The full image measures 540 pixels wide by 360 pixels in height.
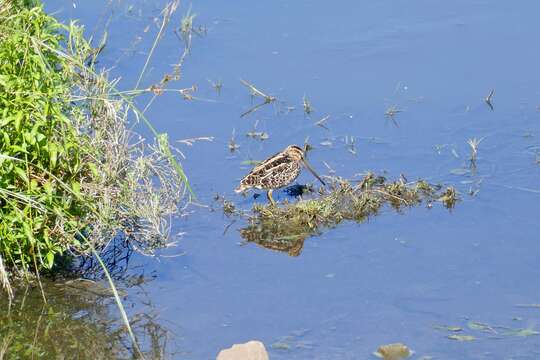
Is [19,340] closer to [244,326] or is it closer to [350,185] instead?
[244,326]

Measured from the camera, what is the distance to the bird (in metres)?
10.4

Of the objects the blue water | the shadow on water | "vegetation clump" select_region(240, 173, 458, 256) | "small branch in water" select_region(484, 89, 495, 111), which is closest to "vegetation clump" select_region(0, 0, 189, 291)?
the shadow on water

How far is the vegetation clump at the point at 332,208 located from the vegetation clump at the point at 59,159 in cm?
127

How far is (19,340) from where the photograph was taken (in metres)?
8.13

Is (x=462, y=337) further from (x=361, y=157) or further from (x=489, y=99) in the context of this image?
(x=489, y=99)

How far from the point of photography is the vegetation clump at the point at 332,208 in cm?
998

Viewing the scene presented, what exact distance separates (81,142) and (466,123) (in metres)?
4.92

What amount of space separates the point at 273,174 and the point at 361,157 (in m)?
1.21

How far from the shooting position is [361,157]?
11.2 meters

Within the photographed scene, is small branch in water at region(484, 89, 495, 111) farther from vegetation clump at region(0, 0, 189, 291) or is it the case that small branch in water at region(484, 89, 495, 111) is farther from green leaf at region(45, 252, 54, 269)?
green leaf at region(45, 252, 54, 269)

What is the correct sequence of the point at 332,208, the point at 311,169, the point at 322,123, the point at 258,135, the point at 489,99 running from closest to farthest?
the point at 332,208, the point at 311,169, the point at 258,135, the point at 322,123, the point at 489,99

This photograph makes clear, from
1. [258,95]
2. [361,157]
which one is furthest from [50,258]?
[258,95]

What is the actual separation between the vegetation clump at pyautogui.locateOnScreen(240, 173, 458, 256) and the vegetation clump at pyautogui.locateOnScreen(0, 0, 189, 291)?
1267mm

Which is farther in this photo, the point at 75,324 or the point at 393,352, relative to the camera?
the point at 75,324
